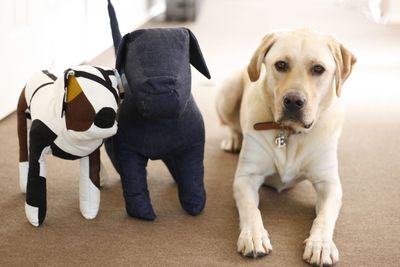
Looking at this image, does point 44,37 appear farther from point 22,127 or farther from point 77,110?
point 77,110

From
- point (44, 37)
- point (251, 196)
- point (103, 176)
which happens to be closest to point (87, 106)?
point (103, 176)

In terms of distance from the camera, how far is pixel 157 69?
148 centimetres

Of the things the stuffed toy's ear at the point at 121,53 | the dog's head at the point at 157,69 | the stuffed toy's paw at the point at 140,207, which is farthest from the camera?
the stuffed toy's paw at the point at 140,207

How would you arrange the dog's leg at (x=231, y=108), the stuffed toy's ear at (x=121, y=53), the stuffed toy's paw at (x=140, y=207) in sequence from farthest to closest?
the dog's leg at (x=231, y=108)
the stuffed toy's paw at (x=140, y=207)
the stuffed toy's ear at (x=121, y=53)

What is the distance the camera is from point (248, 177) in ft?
6.08

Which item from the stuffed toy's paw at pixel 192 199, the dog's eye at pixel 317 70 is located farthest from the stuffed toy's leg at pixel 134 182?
the dog's eye at pixel 317 70

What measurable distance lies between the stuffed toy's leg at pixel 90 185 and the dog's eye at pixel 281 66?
24.8 inches

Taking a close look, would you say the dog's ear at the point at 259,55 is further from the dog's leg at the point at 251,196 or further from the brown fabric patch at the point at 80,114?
the brown fabric patch at the point at 80,114

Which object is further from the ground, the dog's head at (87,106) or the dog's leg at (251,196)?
the dog's head at (87,106)

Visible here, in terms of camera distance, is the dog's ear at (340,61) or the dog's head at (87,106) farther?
the dog's ear at (340,61)

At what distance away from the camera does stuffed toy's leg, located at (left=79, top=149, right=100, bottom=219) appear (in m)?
1.67

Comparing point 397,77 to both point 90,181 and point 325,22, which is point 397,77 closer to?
point 325,22

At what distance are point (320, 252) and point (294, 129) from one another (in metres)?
0.42

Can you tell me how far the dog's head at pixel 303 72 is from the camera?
1.62 m
